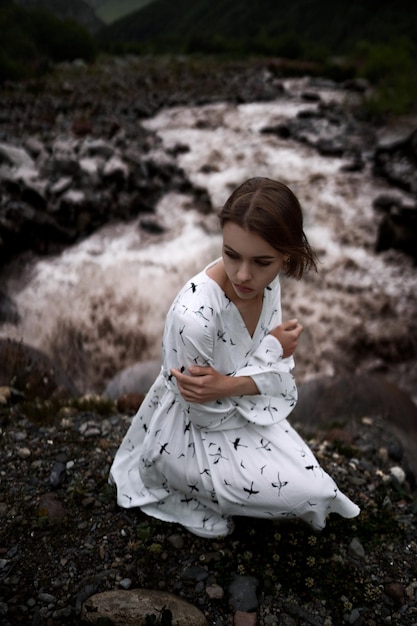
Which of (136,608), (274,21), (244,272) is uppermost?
(244,272)

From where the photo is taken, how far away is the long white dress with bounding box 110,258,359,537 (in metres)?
2.17

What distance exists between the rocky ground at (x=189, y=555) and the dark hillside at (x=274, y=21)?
3748 cm

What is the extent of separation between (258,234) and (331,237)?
7336 mm

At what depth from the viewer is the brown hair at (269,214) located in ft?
6.24

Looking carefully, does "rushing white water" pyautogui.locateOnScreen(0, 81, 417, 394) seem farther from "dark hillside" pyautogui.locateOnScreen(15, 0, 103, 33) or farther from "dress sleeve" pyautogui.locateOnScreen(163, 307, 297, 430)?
"dark hillside" pyautogui.locateOnScreen(15, 0, 103, 33)

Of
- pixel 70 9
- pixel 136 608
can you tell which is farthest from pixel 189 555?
pixel 70 9

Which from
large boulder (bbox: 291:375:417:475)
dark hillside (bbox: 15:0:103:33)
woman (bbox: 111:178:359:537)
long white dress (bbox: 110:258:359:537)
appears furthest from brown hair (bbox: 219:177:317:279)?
dark hillside (bbox: 15:0:103:33)

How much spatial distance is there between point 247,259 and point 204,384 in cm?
62

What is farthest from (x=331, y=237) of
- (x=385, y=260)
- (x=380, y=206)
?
(x=380, y=206)

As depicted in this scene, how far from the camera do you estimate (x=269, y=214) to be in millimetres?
1901

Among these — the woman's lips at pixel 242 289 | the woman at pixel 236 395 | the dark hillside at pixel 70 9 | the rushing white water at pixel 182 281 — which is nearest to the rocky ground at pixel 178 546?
the woman at pixel 236 395

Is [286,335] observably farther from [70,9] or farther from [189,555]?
[70,9]

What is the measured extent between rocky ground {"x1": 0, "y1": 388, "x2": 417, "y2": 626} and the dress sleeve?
0.81m

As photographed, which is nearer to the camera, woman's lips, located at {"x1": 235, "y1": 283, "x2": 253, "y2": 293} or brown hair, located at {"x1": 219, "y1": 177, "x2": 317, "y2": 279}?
brown hair, located at {"x1": 219, "y1": 177, "x2": 317, "y2": 279}
